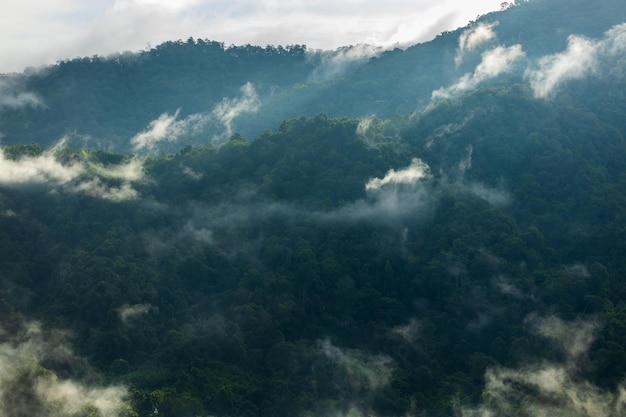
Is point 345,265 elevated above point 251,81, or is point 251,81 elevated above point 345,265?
point 251,81

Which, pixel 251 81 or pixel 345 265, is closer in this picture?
pixel 345 265

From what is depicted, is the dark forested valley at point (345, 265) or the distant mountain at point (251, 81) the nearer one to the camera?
the dark forested valley at point (345, 265)

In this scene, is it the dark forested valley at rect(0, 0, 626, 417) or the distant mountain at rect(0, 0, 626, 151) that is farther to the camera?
the distant mountain at rect(0, 0, 626, 151)

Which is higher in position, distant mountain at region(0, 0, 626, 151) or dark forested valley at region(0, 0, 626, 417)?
distant mountain at region(0, 0, 626, 151)

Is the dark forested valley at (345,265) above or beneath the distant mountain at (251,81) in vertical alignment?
beneath
